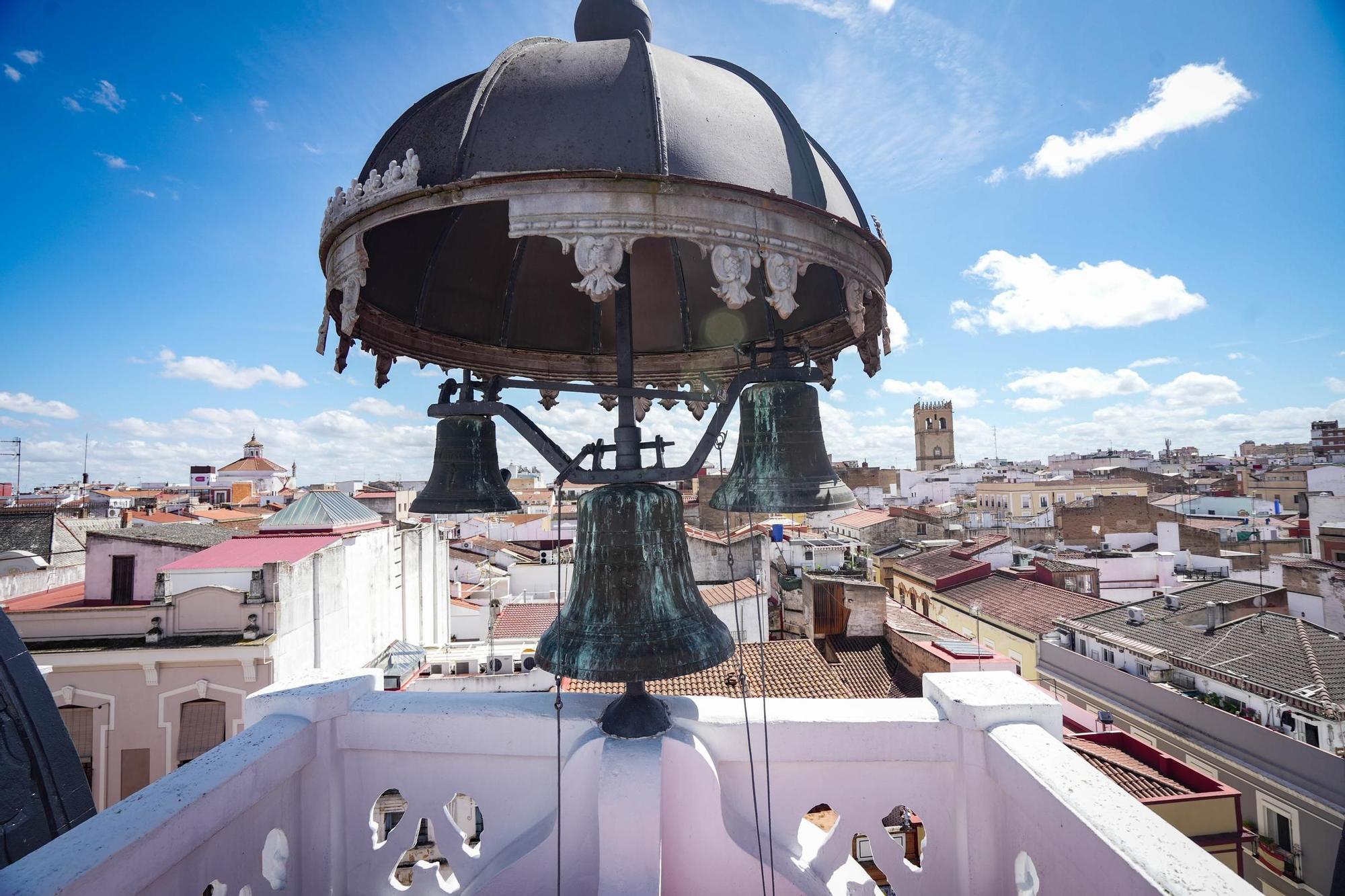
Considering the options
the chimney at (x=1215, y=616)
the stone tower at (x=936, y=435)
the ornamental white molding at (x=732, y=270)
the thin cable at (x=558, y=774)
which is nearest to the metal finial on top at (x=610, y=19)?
the ornamental white molding at (x=732, y=270)

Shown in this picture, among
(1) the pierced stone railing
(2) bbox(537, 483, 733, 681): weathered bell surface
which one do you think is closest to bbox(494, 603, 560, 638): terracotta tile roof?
(1) the pierced stone railing

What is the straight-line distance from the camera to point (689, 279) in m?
4.27

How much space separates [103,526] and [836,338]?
3299 cm

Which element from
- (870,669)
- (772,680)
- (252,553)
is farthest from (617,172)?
(252,553)

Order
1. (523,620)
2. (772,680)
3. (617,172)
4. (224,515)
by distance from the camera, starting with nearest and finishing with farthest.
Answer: (617,172)
(772,680)
(523,620)
(224,515)

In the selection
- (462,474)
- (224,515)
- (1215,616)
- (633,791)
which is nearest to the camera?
(633,791)

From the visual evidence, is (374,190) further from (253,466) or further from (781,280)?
(253,466)

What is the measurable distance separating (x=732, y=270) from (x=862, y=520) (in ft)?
132

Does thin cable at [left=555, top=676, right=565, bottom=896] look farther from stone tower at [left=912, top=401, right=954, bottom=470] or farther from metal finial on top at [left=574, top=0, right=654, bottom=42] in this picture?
stone tower at [left=912, top=401, right=954, bottom=470]

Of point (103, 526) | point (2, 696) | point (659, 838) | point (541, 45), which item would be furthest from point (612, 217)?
point (103, 526)

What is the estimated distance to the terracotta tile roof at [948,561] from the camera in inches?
1017

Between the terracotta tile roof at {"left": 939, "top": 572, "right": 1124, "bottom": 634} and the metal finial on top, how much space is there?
2133cm

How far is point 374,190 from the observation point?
2137 mm

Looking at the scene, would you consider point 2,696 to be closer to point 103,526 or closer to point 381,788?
point 381,788
